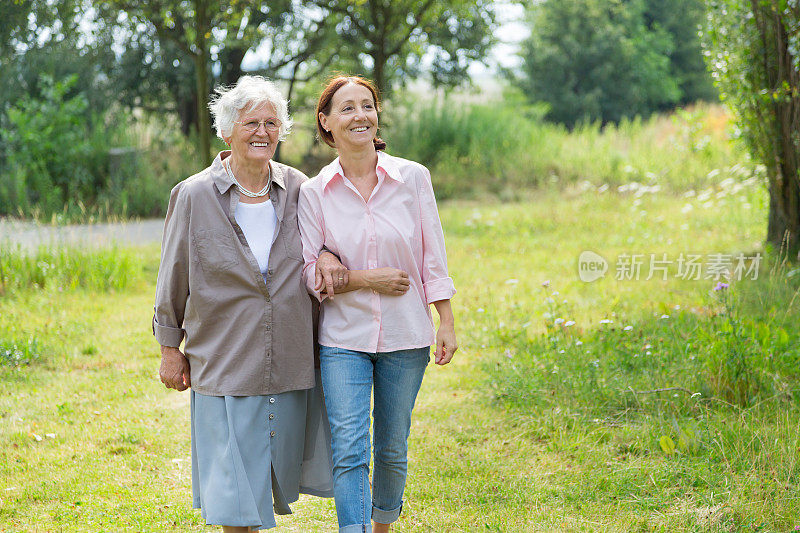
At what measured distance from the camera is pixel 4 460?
4539mm

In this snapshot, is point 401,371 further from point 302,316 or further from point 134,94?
point 134,94

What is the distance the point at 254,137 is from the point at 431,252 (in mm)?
816

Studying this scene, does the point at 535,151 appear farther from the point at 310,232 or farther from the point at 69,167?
the point at 310,232

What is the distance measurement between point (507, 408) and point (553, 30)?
117 feet

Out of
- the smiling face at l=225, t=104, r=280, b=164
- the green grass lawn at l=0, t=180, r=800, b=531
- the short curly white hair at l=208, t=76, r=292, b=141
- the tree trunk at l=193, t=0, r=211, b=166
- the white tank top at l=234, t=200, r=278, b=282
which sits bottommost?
the green grass lawn at l=0, t=180, r=800, b=531

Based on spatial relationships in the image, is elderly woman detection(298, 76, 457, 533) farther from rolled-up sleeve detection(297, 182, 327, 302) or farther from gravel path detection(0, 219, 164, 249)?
gravel path detection(0, 219, 164, 249)

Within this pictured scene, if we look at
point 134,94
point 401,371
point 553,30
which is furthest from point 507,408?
point 553,30

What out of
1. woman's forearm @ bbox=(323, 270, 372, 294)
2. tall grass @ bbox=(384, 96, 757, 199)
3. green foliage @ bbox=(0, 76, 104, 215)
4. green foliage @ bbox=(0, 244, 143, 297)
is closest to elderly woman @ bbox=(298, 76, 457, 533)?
woman's forearm @ bbox=(323, 270, 372, 294)

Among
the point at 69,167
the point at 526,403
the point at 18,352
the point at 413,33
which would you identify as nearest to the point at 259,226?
the point at 526,403

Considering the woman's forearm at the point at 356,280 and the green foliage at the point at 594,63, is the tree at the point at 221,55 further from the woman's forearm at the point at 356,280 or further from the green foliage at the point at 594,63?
the green foliage at the point at 594,63

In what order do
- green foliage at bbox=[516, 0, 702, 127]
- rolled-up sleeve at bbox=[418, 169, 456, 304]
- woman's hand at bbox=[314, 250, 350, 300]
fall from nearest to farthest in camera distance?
woman's hand at bbox=[314, 250, 350, 300], rolled-up sleeve at bbox=[418, 169, 456, 304], green foliage at bbox=[516, 0, 702, 127]

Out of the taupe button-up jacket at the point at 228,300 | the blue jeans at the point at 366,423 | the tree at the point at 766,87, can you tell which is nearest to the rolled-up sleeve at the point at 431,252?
the blue jeans at the point at 366,423

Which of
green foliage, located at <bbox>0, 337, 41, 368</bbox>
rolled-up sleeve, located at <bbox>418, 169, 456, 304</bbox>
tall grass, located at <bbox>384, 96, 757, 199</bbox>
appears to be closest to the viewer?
rolled-up sleeve, located at <bbox>418, 169, 456, 304</bbox>

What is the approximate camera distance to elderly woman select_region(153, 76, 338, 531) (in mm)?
3020
